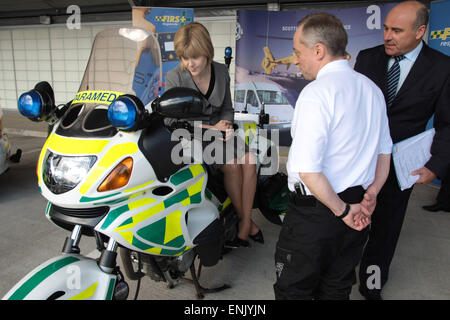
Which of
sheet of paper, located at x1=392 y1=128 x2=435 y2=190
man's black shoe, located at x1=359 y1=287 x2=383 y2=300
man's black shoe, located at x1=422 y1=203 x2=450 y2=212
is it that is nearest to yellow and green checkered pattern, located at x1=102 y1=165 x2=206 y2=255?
sheet of paper, located at x1=392 y1=128 x2=435 y2=190

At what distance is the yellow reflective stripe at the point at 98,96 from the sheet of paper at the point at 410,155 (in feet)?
5.25

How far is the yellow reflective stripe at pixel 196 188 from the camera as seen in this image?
1.75m

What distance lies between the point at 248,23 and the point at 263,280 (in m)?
5.42

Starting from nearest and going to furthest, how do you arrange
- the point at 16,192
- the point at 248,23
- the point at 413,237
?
the point at 413,237 < the point at 16,192 < the point at 248,23

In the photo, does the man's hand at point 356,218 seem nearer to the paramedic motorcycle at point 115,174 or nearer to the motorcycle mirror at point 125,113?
the paramedic motorcycle at point 115,174

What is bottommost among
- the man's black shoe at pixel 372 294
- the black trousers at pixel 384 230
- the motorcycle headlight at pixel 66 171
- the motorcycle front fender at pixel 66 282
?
the man's black shoe at pixel 372 294

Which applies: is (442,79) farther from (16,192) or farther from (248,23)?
(248,23)

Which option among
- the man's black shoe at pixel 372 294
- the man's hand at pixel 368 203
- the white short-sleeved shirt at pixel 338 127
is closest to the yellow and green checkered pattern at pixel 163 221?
the white short-sleeved shirt at pixel 338 127

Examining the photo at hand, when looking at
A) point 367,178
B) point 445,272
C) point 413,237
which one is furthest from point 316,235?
point 413,237

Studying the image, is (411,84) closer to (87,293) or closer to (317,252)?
(317,252)

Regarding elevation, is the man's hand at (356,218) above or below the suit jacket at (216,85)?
below

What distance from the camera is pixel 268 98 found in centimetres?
689

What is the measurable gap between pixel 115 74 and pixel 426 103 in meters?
1.75

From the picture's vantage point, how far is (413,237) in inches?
129
